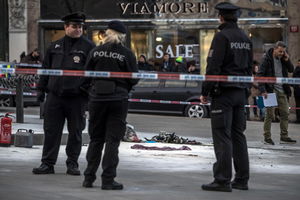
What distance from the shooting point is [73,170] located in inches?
395

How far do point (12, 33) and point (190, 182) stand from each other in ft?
73.2

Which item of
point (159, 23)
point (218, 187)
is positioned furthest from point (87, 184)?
point (159, 23)

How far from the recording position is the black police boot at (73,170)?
394 inches

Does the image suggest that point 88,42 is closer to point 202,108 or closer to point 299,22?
point 202,108

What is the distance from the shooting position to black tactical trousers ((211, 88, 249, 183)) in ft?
29.8

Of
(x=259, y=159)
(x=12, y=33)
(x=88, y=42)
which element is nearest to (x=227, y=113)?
(x=88, y=42)

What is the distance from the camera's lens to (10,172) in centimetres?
1005

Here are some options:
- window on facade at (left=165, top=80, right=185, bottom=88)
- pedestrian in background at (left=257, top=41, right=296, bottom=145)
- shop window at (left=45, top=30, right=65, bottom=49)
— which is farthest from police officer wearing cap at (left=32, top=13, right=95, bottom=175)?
shop window at (left=45, top=30, right=65, bottom=49)

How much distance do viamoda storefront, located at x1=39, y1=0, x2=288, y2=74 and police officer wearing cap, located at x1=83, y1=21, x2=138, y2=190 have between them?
19.5m

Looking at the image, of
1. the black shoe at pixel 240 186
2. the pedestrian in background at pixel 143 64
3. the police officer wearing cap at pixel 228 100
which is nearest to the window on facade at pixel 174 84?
the pedestrian in background at pixel 143 64

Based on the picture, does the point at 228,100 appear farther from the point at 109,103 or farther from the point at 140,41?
Result: the point at 140,41

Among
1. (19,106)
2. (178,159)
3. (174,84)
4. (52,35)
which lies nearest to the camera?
(178,159)

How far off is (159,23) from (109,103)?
2093 centimetres

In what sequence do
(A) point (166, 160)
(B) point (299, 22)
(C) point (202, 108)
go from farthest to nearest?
(B) point (299, 22) < (C) point (202, 108) < (A) point (166, 160)
